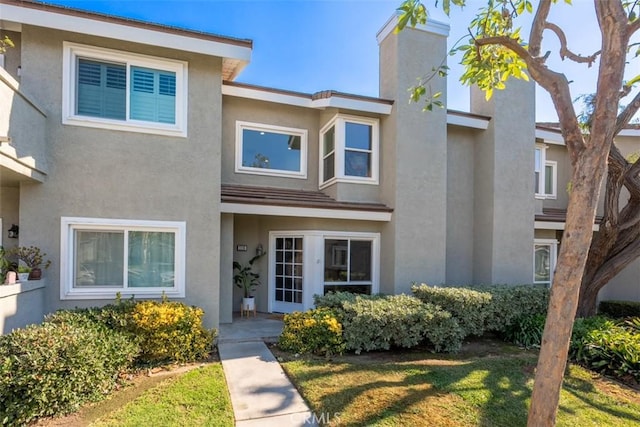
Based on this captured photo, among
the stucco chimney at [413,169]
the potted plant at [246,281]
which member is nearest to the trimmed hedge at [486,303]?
the stucco chimney at [413,169]

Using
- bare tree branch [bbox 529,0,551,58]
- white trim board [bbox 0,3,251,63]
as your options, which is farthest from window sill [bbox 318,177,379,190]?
bare tree branch [bbox 529,0,551,58]

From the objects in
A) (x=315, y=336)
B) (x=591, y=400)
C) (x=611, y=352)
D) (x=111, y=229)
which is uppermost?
(x=111, y=229)

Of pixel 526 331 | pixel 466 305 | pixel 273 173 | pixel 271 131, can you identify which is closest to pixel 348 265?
pixel 466 305

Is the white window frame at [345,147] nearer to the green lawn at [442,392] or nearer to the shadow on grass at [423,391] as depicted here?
the green lawn at [442,392]

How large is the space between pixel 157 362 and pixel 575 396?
770cm

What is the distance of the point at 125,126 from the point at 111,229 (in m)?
2.30

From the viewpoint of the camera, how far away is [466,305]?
866cm

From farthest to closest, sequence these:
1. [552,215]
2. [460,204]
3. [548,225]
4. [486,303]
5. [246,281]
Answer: [552,215] → [548,225] → [460,204] → [246,281] → [486,303]

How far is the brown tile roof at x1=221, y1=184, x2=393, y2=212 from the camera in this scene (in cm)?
947

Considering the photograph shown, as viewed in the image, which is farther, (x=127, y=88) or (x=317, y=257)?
(x=317, y=257)

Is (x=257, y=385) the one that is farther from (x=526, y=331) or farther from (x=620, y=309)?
(x=620, y=309)

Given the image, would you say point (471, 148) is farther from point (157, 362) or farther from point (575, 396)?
point (157, 362)

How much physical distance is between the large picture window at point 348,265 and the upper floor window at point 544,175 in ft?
25.7

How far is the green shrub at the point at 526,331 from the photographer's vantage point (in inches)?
361
